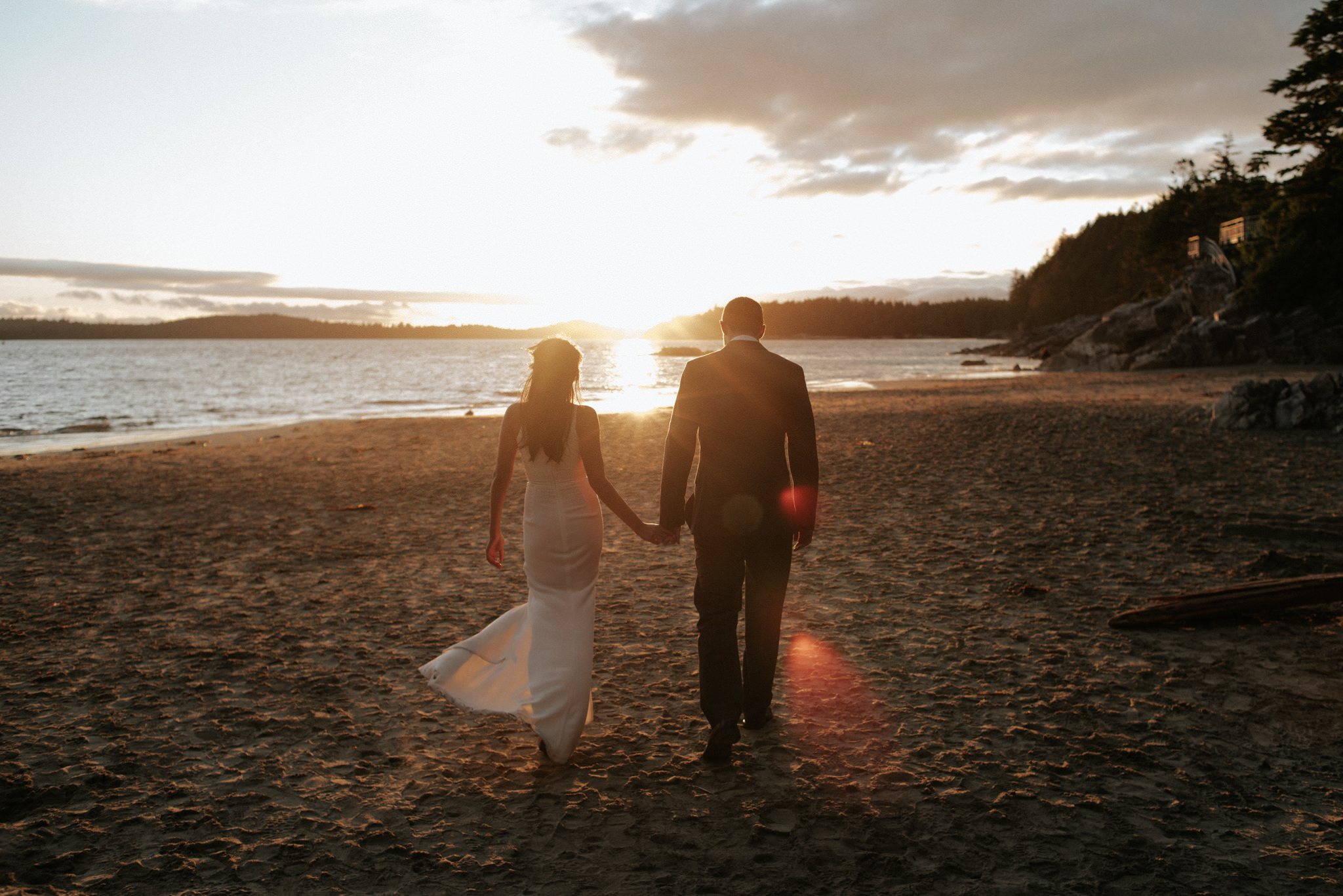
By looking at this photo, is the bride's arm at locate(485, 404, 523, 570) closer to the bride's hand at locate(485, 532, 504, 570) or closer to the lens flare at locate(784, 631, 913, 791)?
the bride's hand at locate(485, 532, 504, 570)

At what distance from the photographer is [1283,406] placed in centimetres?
1471

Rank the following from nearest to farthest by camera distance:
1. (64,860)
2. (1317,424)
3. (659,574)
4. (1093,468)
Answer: (64,860)
(659,574)
(1093,468)
(1317,424)

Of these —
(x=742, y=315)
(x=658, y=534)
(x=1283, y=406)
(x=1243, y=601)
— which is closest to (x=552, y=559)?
(x=658, y=534)

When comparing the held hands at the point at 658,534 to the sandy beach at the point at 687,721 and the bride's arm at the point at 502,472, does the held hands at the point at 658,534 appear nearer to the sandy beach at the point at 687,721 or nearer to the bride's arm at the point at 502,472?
the bride's arm at the point at 502,472

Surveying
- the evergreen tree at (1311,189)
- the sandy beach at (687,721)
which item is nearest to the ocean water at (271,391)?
the evergreen tree at (1311,189)

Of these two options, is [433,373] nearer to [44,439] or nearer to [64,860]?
[44,439]

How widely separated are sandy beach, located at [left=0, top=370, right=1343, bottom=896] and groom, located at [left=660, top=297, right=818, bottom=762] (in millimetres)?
596

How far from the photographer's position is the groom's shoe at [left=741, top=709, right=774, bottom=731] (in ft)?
14.1

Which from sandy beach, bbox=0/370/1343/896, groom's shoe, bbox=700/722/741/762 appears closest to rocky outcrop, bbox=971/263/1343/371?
sandy beach, bbox=0/370/1343/896

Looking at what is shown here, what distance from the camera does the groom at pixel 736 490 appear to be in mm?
3951

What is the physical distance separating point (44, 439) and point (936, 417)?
89.9 feet

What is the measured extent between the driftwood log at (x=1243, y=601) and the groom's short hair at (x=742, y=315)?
12.9ft

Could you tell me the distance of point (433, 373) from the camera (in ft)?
238

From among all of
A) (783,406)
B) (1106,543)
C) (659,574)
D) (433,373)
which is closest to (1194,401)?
(1106,543)
